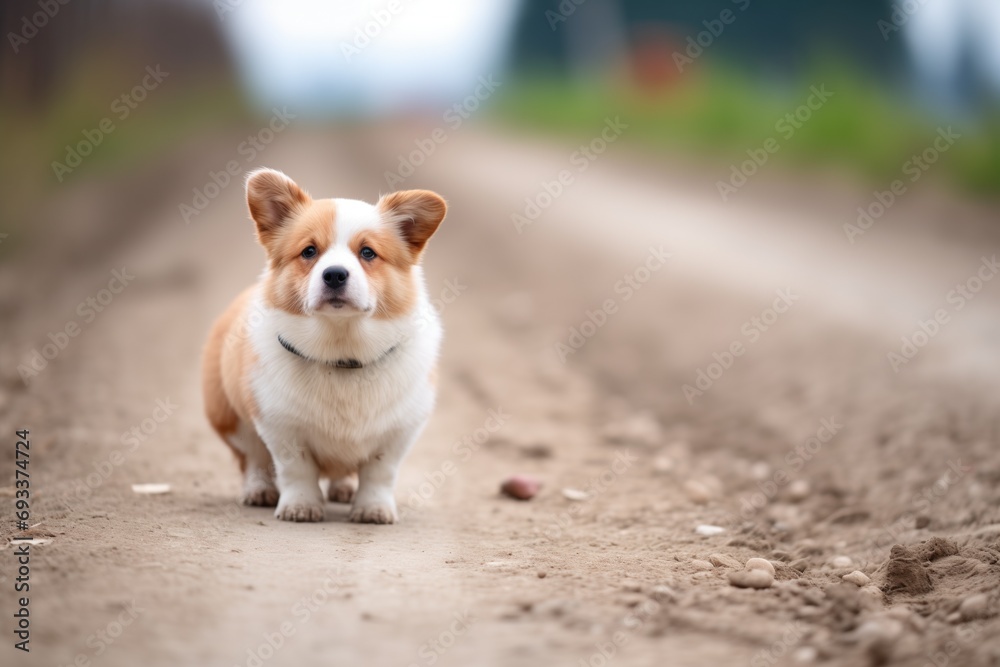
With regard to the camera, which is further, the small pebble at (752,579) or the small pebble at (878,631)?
the small pebble at (752,579)

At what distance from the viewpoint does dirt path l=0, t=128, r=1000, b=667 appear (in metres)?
2.83

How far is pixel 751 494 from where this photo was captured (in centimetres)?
523

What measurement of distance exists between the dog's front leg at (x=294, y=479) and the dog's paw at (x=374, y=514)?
0.53 ft

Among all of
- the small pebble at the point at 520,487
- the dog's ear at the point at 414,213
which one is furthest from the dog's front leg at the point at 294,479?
the small pebble at the point at 520,487

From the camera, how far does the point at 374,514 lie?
4.25 m

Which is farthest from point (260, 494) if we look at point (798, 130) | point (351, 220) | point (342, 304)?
point (798, 130)

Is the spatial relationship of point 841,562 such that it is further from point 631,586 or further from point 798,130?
point 798,130

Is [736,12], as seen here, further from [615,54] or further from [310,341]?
[310,341]

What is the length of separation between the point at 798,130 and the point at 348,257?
35.8 ft

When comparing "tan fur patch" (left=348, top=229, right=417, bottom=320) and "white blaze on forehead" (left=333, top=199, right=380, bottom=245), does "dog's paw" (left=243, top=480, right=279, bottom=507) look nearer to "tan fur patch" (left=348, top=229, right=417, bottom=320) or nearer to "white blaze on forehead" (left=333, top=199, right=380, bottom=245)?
"tan fur patch" (left=348, top=229, right=417, bottom=320)

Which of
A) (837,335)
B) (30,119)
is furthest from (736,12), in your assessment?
(837,335)

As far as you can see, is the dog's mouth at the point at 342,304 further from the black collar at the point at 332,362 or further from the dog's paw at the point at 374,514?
the dog's paw at the point at 374,514

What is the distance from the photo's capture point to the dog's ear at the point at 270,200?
4227mm

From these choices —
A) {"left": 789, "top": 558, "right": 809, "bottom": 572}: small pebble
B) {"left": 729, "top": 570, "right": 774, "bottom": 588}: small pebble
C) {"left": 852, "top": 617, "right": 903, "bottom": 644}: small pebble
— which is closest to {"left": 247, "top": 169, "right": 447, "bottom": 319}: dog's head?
{"left": 729, "top": 570, "right": 774, "bottom": 588}: small pebble
